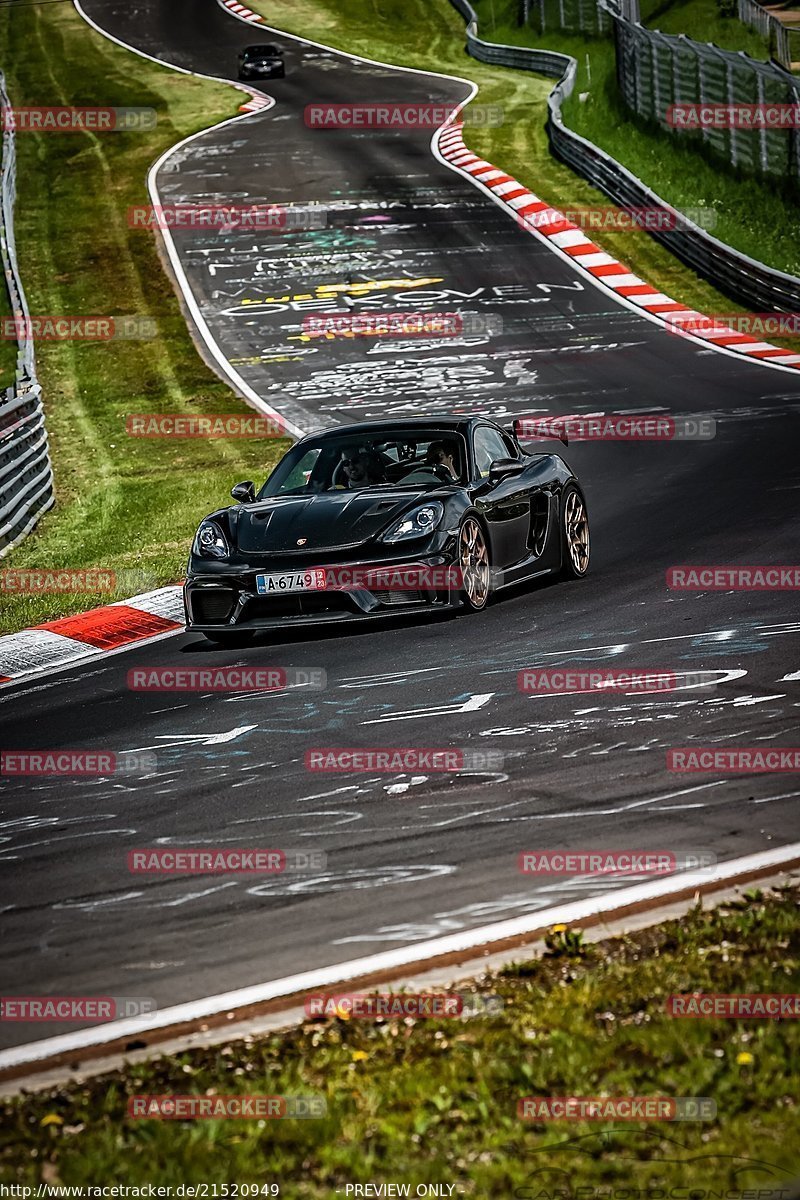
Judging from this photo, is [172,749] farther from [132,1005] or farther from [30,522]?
[30,522]

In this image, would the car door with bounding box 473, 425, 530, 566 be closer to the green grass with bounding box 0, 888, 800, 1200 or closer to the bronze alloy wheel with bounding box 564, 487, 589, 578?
the bronze alloy wheel with bounding box 564, 487, 589, 578

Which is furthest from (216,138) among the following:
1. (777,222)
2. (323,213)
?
(777,222)

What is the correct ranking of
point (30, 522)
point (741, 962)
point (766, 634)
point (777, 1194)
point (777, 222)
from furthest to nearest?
Result: point (777, 222), point (30, 522), point (766, 634), point (741, 962), point (777, 1194)

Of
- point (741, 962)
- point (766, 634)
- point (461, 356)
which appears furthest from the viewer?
point (461, 356)

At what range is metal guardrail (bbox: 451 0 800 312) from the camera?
25984 mm

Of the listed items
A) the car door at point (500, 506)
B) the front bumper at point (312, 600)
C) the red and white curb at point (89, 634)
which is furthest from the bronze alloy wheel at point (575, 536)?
the red and white curb at point (89, 634)

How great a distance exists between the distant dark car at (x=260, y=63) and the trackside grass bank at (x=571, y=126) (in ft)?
13.0

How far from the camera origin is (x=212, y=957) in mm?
5383

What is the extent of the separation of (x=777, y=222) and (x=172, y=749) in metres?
24.3

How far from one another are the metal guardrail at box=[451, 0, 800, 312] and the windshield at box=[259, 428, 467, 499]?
48.8 ft

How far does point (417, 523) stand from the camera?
1081 centimetres
